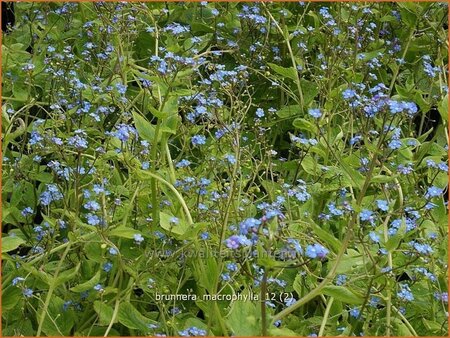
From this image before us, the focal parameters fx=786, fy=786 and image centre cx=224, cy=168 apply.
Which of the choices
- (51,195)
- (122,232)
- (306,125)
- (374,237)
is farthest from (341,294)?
(51,195)

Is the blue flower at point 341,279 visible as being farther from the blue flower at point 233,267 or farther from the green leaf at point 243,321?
the green leaf at point 243,321

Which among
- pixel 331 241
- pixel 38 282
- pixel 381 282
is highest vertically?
pixel 331 241

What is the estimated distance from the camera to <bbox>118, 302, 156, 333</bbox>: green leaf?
1945mm

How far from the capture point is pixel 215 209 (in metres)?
2.14

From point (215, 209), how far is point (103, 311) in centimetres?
41

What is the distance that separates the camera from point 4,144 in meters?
2.31

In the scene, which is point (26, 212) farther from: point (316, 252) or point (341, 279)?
point (316, 252)

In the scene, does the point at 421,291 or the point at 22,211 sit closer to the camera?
the point at 421,291

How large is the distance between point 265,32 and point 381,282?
144 centimetres

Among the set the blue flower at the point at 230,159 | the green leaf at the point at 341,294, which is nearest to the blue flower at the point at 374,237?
the green leaf at the point at 341,294

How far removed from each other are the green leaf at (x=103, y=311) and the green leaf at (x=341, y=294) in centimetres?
56

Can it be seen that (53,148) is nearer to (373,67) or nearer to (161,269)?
(161,269)

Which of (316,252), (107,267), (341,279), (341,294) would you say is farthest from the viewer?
(107,267)

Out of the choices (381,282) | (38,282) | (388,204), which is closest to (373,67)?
(388,204)
